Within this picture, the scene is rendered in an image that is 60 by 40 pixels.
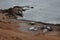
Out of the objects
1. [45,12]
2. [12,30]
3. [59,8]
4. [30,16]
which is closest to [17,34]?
[12,30]

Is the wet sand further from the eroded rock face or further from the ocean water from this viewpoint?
the ocean water

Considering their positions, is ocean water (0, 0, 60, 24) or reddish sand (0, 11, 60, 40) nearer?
reddish sand (0, 11, 60, 40)

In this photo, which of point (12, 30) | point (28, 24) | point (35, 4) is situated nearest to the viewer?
point (12, 30)

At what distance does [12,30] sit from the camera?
4.86 metres

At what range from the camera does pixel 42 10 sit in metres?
6.34

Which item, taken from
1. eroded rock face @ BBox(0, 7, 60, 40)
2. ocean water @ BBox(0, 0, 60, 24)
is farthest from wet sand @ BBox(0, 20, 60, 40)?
ocean water @ BBox(0, 0, 60, 24)

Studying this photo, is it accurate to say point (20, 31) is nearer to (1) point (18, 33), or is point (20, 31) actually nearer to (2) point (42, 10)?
(1) point (18, 33)

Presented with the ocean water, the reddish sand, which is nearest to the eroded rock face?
the reddish sand

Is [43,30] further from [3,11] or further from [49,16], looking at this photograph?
[3,11]

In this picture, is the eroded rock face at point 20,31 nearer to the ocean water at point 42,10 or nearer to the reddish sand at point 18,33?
the reddish sand at point 18,33

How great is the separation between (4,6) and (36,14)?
170 cm

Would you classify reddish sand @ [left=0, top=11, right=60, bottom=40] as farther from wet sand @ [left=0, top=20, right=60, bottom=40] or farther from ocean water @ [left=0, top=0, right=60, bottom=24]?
ocean water @ [left=0, top=0, right=60, bottom=24]

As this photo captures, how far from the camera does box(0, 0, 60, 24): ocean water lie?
566cm

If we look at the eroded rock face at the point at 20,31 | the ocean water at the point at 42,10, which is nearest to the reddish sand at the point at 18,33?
the eroded rock face at the point at 20,31
